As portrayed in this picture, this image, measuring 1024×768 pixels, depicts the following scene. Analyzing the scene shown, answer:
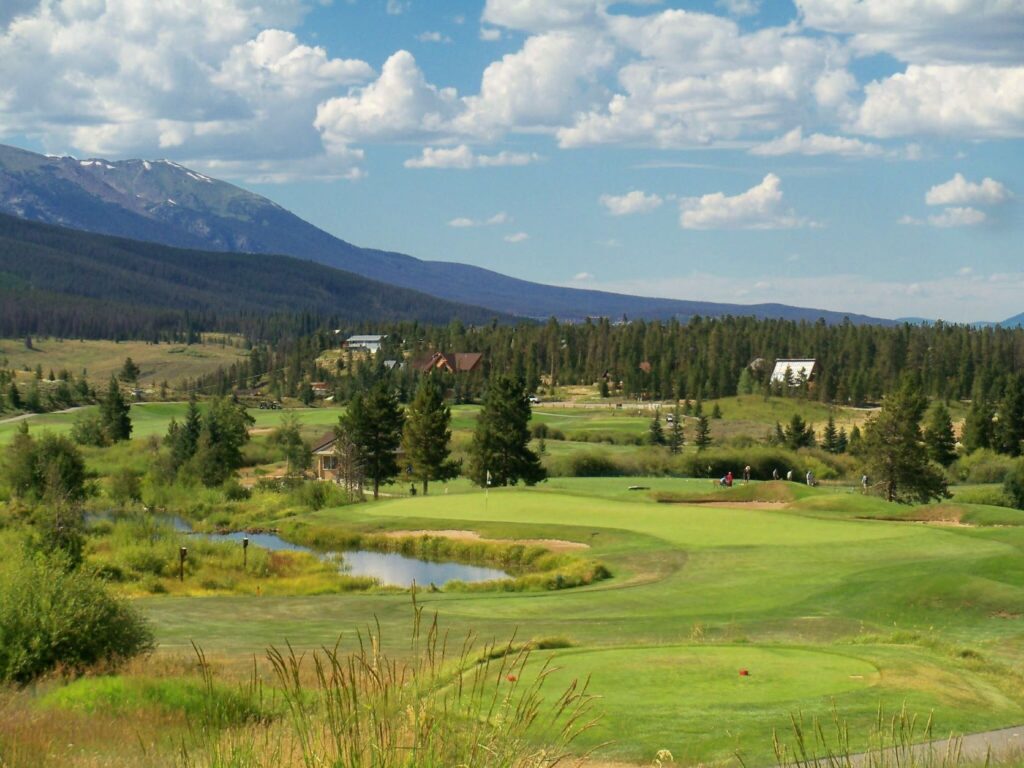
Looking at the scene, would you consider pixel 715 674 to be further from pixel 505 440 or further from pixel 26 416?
pixel 26 416

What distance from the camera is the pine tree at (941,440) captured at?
8919 centimetres

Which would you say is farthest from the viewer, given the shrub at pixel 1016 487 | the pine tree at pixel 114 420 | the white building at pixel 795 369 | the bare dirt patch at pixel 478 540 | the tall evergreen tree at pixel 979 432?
the white building at pixel 795 369

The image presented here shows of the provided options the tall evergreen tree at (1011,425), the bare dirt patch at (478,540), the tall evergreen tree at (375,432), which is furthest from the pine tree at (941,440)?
the bare dirt patch at (478,540)

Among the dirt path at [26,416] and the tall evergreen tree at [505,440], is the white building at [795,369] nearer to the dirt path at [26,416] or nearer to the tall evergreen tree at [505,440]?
the dirt path at [26,416]

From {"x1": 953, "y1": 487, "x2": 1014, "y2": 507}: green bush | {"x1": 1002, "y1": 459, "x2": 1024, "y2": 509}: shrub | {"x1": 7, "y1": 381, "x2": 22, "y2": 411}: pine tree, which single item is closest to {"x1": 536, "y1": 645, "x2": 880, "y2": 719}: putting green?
{"x1": 953, "y1": 487, "x2": 1014, "y2": 507}: green bush

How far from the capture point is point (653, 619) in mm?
30594

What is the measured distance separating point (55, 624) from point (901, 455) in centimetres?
5386

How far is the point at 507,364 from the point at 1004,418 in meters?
77.3

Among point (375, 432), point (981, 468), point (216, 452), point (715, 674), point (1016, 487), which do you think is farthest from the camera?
point (981, 468)

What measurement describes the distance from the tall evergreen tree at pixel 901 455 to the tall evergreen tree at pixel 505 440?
769 inches

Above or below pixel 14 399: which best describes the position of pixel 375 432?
above

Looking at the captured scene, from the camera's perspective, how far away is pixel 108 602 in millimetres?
22000

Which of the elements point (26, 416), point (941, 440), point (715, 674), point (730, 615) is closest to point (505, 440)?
point (941, 440)

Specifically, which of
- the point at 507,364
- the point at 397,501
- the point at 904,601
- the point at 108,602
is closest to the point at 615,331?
the point at 507,364
